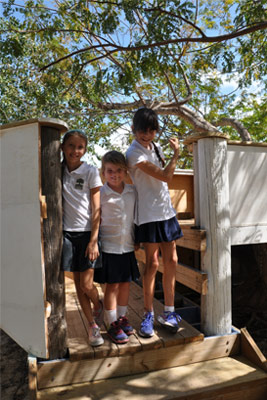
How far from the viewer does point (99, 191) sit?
8.48ft

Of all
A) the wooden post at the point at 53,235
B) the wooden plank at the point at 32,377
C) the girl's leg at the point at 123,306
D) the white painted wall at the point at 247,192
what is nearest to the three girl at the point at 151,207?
the girl's leg at the point at 123,306

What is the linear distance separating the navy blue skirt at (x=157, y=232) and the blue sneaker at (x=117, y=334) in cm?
76

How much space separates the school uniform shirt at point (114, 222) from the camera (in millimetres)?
2672

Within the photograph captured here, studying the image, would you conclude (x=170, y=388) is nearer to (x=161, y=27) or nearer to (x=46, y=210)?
(x=46, y=210)

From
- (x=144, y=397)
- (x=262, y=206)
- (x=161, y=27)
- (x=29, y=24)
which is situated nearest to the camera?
(x=144, y=397)

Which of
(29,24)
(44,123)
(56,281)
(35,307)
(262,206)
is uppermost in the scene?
(29,24)

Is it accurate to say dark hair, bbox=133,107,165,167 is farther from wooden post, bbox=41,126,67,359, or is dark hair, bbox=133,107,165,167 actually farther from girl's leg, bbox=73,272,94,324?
girl's leg, bbox=73,272,94,324

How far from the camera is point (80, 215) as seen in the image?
2502mm

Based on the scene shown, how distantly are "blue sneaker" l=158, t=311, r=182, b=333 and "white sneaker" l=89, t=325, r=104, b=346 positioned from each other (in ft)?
1.94

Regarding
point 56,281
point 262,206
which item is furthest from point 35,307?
point 262,206

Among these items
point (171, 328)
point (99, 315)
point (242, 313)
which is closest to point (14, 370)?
point (99, 315)

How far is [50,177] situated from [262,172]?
224cm

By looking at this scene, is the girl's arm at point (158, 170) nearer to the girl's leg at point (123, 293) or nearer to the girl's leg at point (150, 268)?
the girl's leg at point (150, 268)

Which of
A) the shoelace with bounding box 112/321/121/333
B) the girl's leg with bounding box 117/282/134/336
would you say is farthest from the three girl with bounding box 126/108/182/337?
the shoelace with bounding box 112/321/121/333
